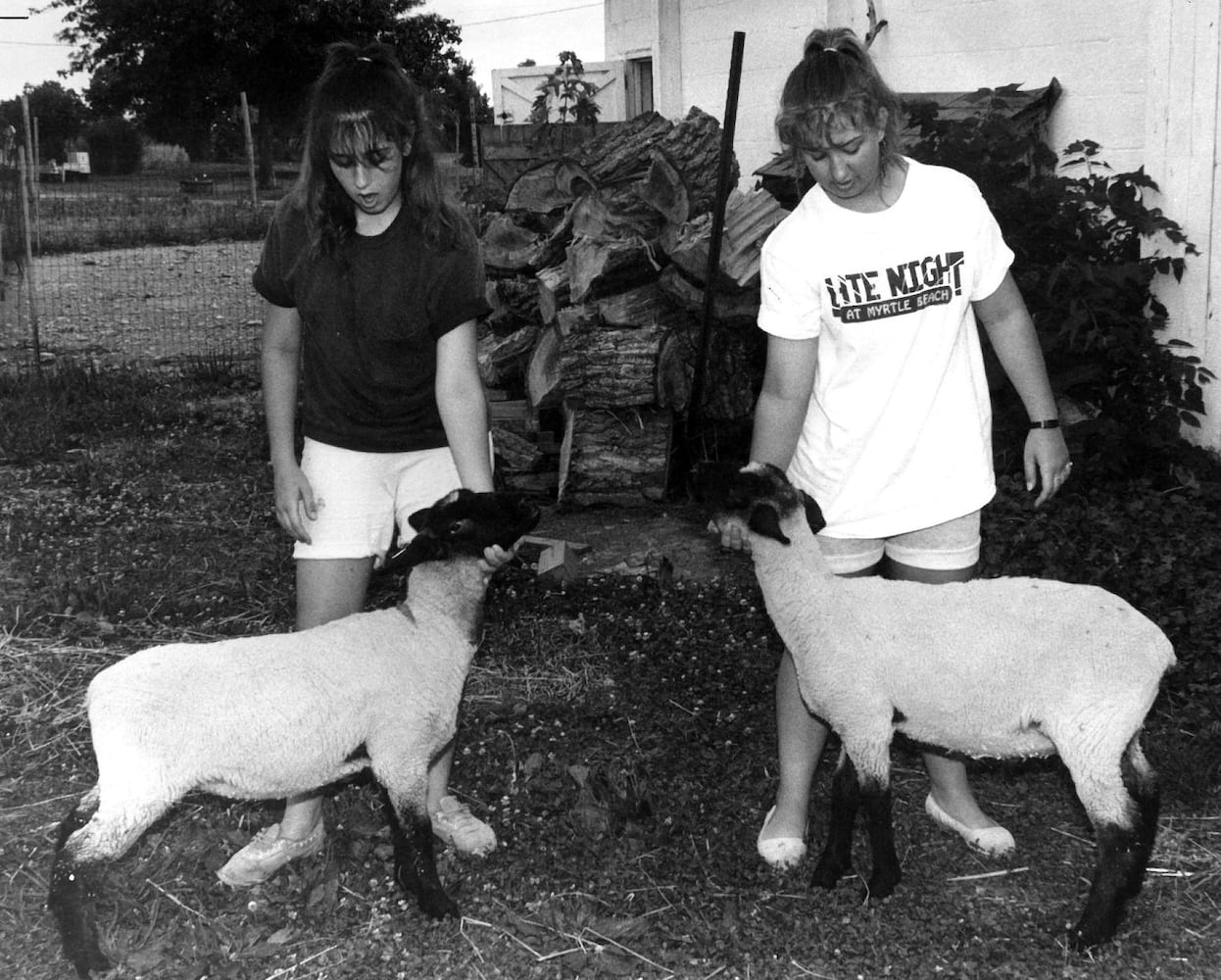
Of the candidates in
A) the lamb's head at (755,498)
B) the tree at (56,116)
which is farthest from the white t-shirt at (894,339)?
the tree at (56,116)

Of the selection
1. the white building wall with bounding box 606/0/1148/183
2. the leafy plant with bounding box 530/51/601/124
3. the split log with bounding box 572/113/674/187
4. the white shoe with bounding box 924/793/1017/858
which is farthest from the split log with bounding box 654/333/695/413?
the leafy plant with bounding box 530/51/601/124

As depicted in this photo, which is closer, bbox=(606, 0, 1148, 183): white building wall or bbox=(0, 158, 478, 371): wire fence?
bbox=(606, 0, 1148, 183): white building wall

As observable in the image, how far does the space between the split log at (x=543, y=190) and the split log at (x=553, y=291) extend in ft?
1.76

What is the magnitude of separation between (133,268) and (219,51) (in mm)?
18411

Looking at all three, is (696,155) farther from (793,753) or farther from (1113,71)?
(793,753)

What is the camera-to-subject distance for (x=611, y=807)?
3973 mm

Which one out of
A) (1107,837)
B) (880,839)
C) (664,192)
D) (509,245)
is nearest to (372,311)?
(880,839)

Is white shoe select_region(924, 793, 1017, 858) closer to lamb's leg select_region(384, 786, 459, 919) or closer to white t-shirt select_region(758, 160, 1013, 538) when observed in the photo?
white t-shirt select_region(758, 160, 1013, 538)

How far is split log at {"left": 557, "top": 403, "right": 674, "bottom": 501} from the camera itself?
21.7 ft

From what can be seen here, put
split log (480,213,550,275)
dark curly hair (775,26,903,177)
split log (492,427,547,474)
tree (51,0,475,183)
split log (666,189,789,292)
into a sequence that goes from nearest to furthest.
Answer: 1. dark curly hair (775,26,903,177)
2. split log (666,189,789,292)
3. split log (492,427,547,474)
4. split log (480,213,550,275)
5. tree (51,0,475,183)

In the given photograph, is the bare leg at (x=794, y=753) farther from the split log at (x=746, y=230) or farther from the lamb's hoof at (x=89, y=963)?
the split log at (x=746, y=230)

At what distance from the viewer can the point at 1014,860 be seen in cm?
369

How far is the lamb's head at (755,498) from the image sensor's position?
3.33 m

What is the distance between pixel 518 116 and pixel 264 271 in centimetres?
1280
